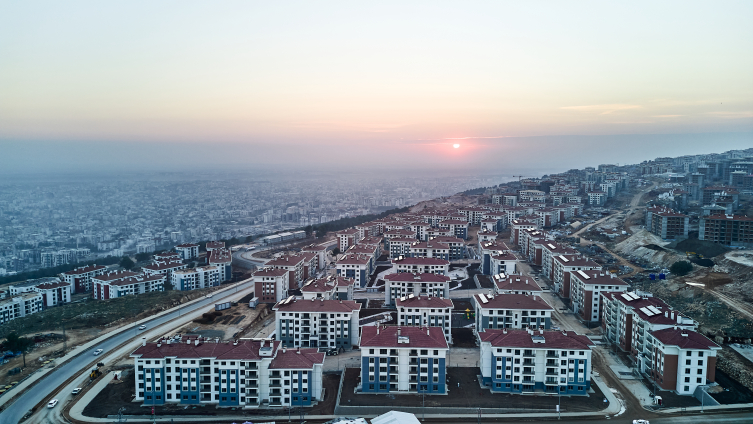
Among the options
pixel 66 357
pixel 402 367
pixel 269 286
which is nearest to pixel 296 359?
pixel 402 367

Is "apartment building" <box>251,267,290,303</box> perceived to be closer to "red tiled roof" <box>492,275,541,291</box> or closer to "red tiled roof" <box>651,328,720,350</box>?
"red tiled roof" <box>492,275,541,291</box>

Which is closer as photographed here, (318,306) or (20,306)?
(318,306)

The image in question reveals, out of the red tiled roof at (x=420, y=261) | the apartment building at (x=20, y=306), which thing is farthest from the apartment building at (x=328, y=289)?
the apartment building at (x=20, y=306)

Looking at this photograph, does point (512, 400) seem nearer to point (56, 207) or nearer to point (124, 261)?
point (124, 261)

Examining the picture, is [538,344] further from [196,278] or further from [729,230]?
[196,278]

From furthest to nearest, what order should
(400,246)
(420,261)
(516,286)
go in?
(400,246)
(420,261)
(516,286)

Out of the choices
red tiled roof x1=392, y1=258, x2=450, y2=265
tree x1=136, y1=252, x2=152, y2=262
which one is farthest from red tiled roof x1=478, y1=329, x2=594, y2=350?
tree x1=136, y1=252, x2=152, y2=262
